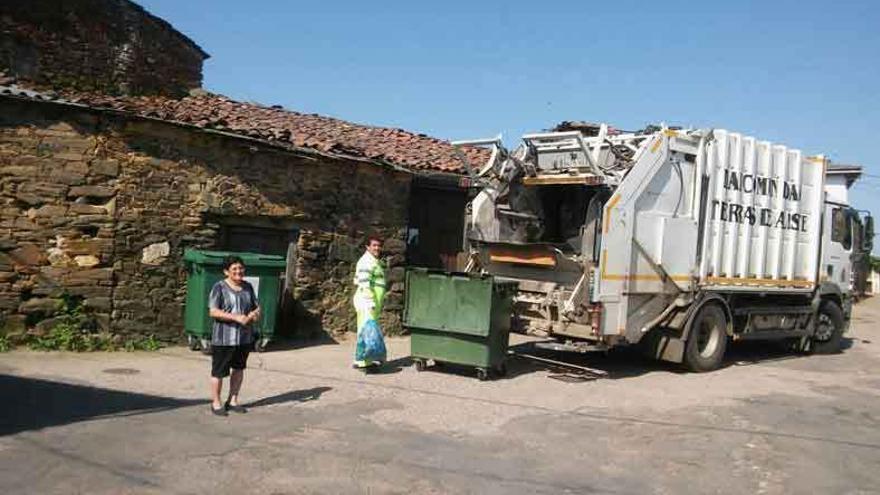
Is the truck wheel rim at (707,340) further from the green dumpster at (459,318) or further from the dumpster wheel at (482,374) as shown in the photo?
the dumpster wheel at (482,374)

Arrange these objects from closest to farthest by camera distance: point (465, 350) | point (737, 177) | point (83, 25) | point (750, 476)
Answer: point (750, 476)
point (465, 350)
point (737, 177)
point (83, 25)

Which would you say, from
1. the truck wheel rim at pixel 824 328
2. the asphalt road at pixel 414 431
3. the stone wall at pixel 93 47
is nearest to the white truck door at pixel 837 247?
the truck wheel rim at pixel 824 328

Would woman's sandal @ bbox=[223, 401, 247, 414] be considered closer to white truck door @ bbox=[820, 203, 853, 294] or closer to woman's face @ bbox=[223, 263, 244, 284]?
woman's face @ bbox=[223, 263, 244, 284]

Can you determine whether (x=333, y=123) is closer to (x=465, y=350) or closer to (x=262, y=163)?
(x=262, y=163)

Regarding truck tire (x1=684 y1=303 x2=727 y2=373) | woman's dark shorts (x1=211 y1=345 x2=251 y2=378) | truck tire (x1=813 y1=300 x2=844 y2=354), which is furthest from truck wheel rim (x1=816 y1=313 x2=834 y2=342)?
woman's dark shorts (x1=211 y1=345 x2=251 y2=378)

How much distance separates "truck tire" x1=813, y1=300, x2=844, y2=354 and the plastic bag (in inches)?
298

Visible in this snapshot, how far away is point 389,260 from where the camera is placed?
1198 cm

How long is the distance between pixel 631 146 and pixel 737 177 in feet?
6.37

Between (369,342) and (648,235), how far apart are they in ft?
11.4

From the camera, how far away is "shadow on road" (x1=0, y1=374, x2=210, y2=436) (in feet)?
19.3

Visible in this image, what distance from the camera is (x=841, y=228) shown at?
12.4 meters

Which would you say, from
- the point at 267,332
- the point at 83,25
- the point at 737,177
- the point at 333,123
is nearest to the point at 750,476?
the point at 737,177

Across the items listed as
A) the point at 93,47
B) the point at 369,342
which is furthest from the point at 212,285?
the point at 93,47

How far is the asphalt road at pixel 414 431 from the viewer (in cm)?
502
